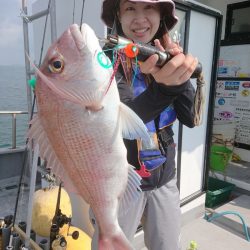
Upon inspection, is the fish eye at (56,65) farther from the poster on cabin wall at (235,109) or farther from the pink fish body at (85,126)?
the poster on cabin wall at (235,109)

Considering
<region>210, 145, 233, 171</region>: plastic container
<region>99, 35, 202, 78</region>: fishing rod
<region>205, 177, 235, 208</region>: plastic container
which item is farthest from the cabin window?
<region>99, 35, 202, 78</region>: fishing rod

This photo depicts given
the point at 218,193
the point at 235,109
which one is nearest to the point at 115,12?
the point at 218,193

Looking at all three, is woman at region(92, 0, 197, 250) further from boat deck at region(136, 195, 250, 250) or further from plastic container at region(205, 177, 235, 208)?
plastic container at region(205, 177, 235, 208)

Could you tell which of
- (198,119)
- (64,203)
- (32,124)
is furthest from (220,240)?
(32,124)

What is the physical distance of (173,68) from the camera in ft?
4.02

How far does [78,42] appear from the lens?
111cm

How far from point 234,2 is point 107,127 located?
553cm

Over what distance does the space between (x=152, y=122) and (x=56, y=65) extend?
861mm

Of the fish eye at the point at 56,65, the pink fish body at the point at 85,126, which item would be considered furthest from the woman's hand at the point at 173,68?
the fish eye at the point at 56,65

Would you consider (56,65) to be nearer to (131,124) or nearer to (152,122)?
(131,124)

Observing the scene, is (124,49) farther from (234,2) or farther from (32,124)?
(234,2)

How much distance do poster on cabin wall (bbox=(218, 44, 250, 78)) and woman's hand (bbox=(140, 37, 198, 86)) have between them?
5.00 metres

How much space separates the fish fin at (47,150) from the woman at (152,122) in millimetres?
475

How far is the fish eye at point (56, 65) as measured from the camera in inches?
44.7
